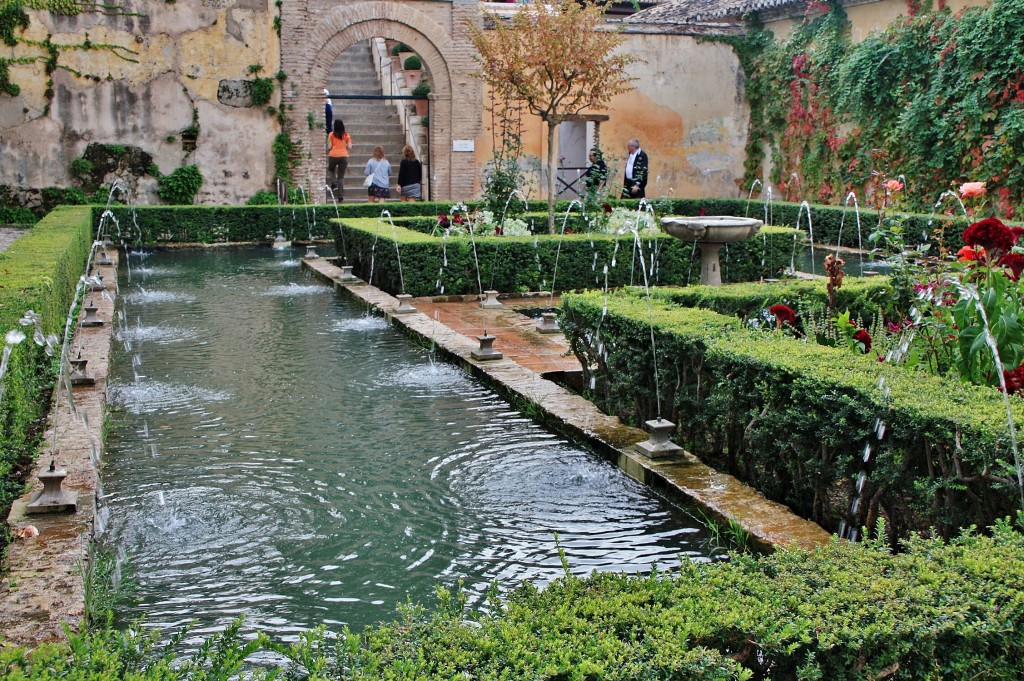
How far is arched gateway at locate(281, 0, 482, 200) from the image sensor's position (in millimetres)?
17328

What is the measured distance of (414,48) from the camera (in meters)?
18.1

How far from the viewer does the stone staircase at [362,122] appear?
1959 cm

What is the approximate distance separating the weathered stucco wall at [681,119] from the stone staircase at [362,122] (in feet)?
9.99

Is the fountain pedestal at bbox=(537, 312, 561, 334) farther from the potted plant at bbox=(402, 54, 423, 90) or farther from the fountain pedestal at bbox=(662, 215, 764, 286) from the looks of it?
the potted plant at bbox=(402, 54, 423, 90)

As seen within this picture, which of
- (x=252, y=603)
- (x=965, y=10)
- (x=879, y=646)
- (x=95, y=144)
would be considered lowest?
(x=252, y=603)

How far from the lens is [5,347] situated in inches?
158

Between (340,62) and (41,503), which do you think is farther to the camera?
(340,62)

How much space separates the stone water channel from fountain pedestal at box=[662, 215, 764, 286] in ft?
7.86

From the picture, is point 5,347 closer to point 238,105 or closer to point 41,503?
point 41,503

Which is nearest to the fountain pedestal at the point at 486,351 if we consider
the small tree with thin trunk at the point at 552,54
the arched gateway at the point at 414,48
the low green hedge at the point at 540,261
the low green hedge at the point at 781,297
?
the low green hedge at the point at 781,297

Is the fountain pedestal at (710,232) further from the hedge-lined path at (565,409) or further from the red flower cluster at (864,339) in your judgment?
the red flower cluster at (864,339)

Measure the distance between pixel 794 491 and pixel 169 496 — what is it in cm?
248

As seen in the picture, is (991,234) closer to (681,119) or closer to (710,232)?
(710,232)

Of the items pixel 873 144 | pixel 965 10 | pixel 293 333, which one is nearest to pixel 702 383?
pixel 293 333
